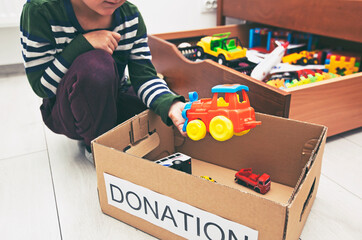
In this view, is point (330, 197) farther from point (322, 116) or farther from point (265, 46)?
point (265, 46)

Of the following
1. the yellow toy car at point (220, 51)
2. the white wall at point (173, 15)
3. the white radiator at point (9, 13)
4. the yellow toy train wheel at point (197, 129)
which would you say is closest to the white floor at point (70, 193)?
the yellow toy train wheel at point (197, 129)

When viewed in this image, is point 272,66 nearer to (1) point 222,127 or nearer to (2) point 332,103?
(2) point 332,103

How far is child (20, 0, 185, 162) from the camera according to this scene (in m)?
0.64

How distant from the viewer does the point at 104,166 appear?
0.57m

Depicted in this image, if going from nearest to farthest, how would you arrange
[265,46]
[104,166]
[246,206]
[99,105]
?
[246,206]
[104,166]
[99,105]
[265,46]

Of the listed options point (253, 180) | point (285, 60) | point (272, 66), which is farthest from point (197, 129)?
point (285, 60)

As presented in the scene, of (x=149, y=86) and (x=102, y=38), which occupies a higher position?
(x=102, y=38)

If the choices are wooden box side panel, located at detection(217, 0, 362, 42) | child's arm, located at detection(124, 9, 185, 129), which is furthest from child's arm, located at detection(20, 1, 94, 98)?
wooden box side panel, located at detection(217, 0, 362, 42)

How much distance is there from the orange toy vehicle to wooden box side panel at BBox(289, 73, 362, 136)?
0.24 m

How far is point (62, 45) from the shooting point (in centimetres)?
69

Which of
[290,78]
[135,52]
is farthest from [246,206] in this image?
[290,78]

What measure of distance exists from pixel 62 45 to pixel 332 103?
0.71 m

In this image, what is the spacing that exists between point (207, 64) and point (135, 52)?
9.4 inches

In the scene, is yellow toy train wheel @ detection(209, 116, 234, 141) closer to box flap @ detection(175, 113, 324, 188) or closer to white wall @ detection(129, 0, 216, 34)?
box flap @ detection(175, 113, 324, 188)
